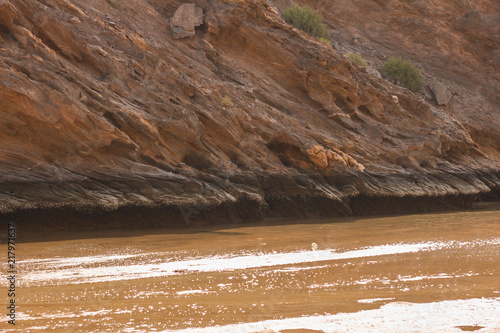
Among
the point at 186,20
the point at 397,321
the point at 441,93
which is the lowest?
the point at 397,321

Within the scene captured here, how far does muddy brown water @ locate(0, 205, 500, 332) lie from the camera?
13.9ft

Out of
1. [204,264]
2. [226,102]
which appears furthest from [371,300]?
[226,102]

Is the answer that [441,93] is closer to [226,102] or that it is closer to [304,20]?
[304,20]

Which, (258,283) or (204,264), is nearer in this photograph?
(258,283)

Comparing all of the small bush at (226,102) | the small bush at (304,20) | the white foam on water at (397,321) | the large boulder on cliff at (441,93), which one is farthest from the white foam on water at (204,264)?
the large boulder on cliff at (441,93)

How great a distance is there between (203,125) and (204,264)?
7635 mm

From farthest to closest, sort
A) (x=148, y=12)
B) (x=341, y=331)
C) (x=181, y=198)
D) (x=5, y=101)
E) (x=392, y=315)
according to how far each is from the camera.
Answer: (x=148, y=12) → (x=181, y=198) → (x=5, y=101) → (x=392, y=315) → (x=341, y=331)

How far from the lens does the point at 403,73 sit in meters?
24.3

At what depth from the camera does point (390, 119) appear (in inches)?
765

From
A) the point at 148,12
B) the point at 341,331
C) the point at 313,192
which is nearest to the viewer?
the point at 341,331

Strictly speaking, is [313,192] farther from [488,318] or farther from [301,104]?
[488,318]

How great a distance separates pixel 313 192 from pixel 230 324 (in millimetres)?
10790

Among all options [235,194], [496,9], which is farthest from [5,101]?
[496,9]

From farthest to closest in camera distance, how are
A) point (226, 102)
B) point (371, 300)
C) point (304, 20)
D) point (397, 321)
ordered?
point (304, 20) < point (226, 102) < point (371, 300) < point (397, 321)
